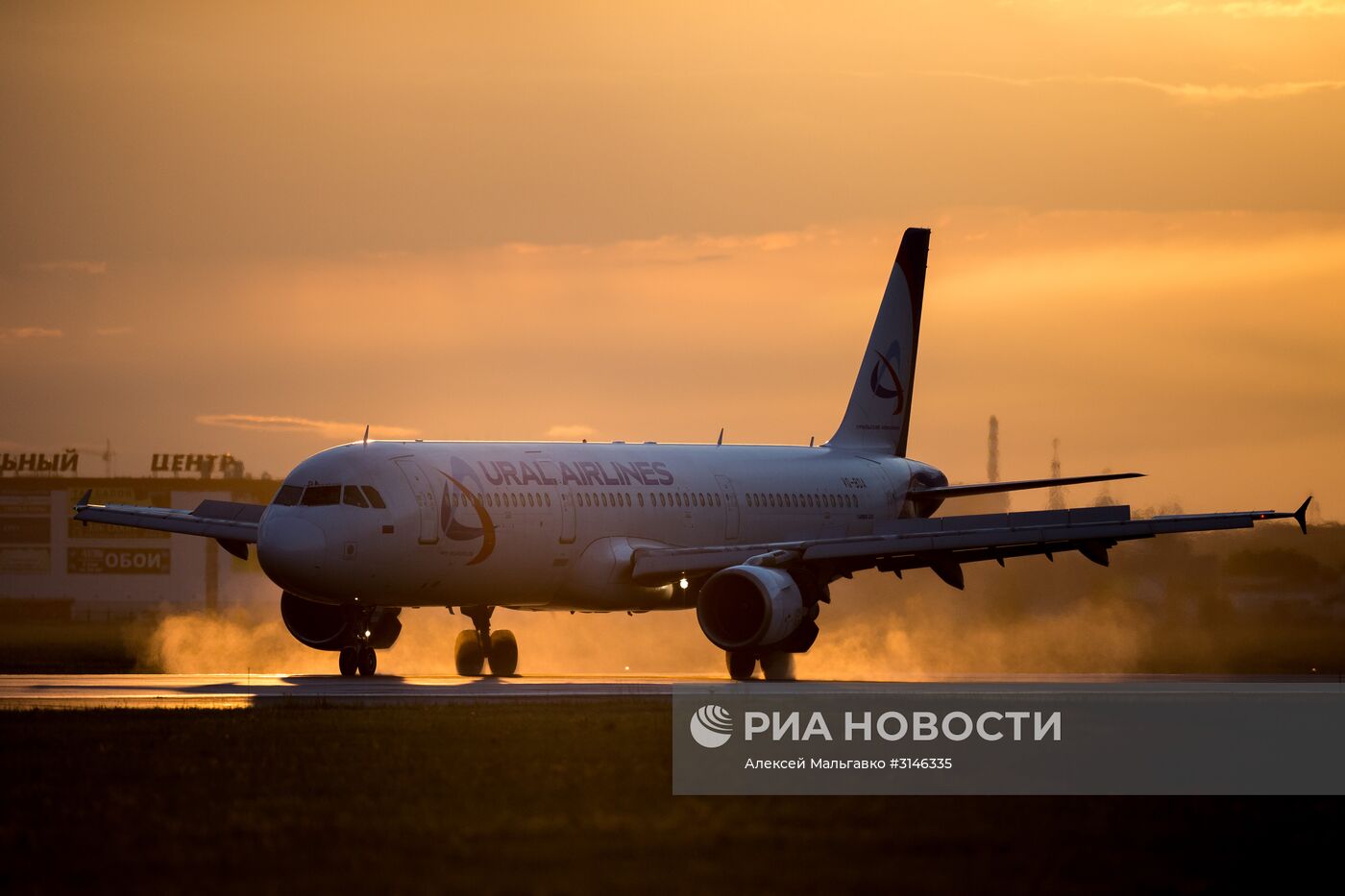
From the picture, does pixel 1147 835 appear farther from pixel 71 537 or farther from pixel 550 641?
pixel 71 537

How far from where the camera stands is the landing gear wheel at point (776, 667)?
45.6 m

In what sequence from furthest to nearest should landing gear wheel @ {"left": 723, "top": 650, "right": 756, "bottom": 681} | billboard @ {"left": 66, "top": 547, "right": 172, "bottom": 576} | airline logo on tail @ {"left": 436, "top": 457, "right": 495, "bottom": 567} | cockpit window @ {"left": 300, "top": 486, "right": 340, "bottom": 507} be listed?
billboard @ {"left": 66, "top": 547, "right": 172, "bottom": 576}, landing gear wheel @ {"left": 723, "top": 650, "right": 756, "bottom": 681}, airline logo on tail @ {"left": 436, "top": 457, "right": 495, "bottom": 567}, cockpit window @ {"left": 300, "top": 486, "right": 340, "bottom": 507}

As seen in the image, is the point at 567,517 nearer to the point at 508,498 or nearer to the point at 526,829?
the point at 508,498

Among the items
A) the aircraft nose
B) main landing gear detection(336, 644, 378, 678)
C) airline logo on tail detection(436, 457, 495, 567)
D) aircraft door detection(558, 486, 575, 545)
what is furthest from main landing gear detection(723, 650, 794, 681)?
the aircraft nose

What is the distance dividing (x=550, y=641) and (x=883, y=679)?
15.0 meters

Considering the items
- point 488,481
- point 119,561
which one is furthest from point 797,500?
point 119,561

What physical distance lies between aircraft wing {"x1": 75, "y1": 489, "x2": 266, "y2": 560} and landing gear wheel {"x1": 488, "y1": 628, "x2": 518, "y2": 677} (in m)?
5.81

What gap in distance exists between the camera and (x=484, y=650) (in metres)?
47.1

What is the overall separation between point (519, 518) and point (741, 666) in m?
5.57

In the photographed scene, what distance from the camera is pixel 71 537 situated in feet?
522

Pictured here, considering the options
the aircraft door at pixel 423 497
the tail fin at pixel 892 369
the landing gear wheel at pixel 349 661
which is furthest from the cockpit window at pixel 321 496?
the tail fin at pixel 892 369

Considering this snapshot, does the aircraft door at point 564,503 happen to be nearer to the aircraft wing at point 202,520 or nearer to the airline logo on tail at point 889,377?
the aircraft wing at point 202,520

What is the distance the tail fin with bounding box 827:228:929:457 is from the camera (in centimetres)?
5956

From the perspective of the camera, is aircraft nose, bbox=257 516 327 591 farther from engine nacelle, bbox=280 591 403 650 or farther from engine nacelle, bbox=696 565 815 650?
engine nacelle, bbox=696 565 815 650
